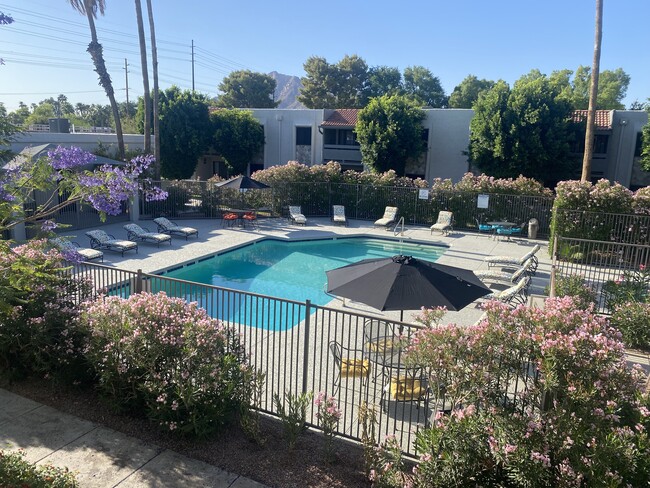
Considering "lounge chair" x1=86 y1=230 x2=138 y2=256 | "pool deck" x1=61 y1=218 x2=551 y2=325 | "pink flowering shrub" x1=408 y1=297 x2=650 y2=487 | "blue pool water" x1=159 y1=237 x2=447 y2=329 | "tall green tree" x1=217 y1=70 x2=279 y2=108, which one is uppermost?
"tall green tree" x1=217 y1=70 x2=279 y2=108

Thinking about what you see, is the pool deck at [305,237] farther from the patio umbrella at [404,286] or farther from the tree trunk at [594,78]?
the tree trunk at [594,78]

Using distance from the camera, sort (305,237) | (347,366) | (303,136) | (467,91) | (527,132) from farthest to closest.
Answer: (467,91), (303,136), (527,132), (305,237), (347,366)

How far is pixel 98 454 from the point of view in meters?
5.03

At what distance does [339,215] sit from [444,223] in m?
4.70

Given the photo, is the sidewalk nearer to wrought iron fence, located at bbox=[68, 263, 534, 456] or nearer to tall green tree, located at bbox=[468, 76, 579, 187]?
wrought iron fence, located at bbox=[68, 263, 534, 456]

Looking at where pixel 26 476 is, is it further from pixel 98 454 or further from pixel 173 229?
pixel 173 229

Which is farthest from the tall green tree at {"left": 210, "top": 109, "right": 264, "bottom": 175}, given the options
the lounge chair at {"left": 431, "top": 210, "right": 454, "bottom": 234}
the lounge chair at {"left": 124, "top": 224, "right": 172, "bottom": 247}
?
the lounge chair at {"left": 431, "top": 210, "right": 454, "bottom": 234}

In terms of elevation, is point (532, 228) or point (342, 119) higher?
point (342, 119)

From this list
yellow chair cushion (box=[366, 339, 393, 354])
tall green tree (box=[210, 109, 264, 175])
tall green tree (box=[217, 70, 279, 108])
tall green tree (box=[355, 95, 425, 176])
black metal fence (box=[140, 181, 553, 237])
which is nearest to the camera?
yellow chair cushion (box=[366, 339, 393, 354])

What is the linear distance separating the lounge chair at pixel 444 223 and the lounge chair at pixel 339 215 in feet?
13.2

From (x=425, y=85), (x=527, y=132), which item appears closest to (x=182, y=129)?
(x=527, y=132)

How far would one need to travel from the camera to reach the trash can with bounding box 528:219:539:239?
20047 millimetres

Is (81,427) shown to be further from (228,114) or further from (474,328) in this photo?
(228,114)

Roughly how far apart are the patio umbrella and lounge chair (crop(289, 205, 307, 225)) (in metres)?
14.8
